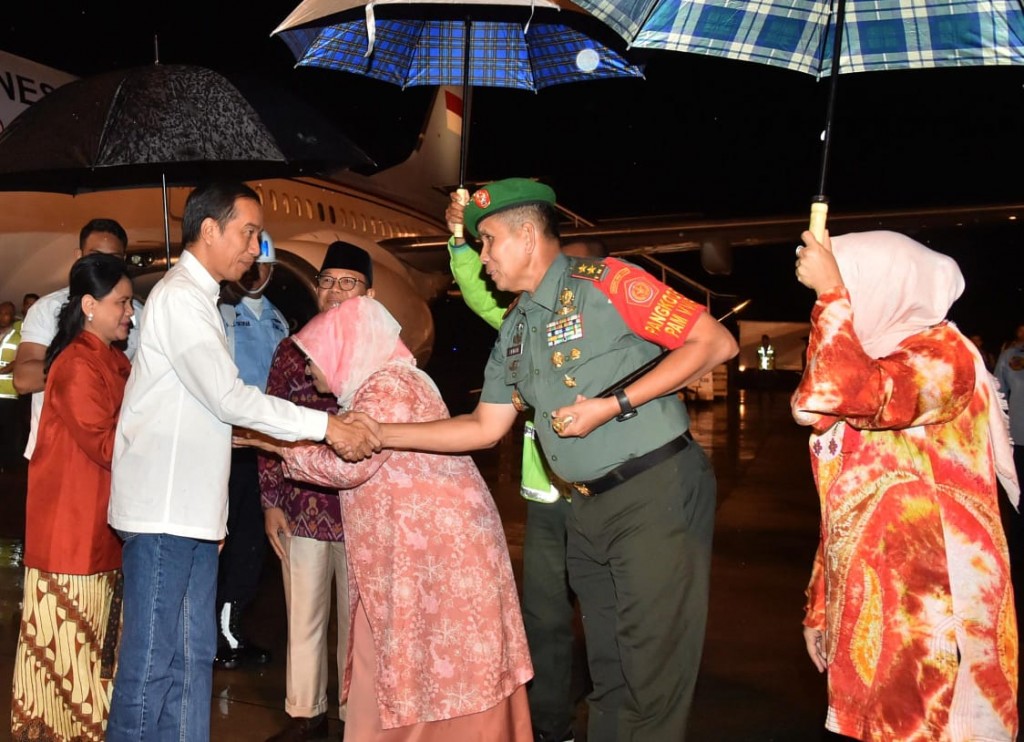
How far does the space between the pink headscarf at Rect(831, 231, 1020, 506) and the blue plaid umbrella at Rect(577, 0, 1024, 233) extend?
0.20 meters

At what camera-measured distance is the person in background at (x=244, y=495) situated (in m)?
4.41

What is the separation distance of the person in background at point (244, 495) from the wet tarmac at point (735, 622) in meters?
0.19

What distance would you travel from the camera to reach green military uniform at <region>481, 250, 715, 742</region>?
8.25ft

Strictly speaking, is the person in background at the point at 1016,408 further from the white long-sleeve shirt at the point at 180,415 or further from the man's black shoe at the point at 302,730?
the white long-sleeve shirt at the point at 180,415

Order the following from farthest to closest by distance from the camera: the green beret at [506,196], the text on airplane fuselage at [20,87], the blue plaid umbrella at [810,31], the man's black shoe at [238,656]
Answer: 1. the text on airplane fuselage at [20,87]
2. the man's black shoe at [238,656]
3. the green beret at [506,196]
4. the blue plaid umbrella at [810,31]

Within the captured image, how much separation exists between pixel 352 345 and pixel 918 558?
1.73 metres

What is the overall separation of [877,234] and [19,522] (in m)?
6.95

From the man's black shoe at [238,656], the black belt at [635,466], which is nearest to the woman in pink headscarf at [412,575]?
the black belt at [635,466]

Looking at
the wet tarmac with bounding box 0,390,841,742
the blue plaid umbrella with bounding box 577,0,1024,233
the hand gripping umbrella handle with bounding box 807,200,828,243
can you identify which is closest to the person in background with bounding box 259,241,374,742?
the wet tarmac with bounding box 0,390,841,742

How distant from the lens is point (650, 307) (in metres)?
2.52

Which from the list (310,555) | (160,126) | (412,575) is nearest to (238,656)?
(310,555)

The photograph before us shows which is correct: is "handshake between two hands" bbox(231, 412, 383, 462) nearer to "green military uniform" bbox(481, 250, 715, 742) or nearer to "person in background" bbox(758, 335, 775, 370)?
"green military uniform" bbox(481, 250, 715, 742)

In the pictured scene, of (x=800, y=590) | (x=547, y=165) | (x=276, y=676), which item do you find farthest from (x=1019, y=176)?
(x=276, y=676)

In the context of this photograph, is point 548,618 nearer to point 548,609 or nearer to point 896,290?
point 548,609
